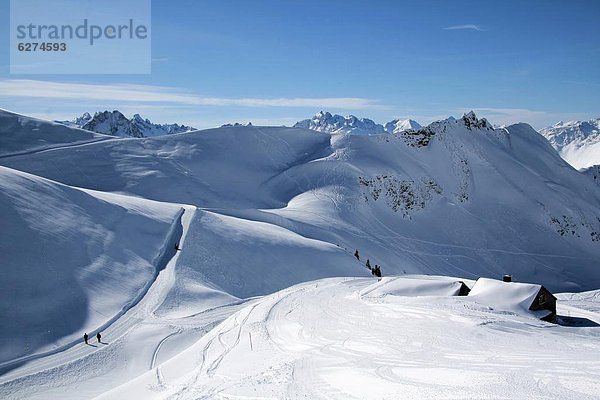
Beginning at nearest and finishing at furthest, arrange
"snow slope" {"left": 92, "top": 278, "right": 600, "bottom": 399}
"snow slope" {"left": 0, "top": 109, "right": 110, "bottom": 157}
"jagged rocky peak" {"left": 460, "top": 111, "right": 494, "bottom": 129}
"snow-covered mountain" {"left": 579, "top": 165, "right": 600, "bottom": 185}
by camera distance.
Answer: "snow slope" {"left": 92, "top": 278, "right": 600, "bottom": 399}
"snow slope" {"left": 0, "top": 109, "right": 110, "bottom": 157}
"jagged rocky peak" {"left": 460, "top": 111, "right": 494, "bottom": 129}
"snow-covered mountain" {"left": 579, "top": 165, "right": 600, "bottom": 185}

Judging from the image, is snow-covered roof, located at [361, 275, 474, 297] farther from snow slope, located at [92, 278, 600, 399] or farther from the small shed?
snow slope, located at [92, 278, 600, 399]

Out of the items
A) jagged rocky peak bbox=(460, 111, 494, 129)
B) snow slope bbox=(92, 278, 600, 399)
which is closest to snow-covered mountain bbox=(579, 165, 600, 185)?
jagged rocky peak bbox=(460, 111, 494, 129)

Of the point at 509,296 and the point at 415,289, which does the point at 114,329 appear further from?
the point at 509,296

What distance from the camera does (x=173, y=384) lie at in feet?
46.9

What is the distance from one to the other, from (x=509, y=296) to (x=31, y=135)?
69677 mm

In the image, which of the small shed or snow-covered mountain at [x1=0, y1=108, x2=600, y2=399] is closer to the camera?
snow-covered mountain at [x1=0, y1=108, x2=600, y2=399]

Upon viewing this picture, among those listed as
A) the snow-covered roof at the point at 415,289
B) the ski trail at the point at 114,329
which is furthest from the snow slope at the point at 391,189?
the snow-covered roof at the point at 415,289

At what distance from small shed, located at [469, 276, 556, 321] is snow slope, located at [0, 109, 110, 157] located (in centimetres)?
6212

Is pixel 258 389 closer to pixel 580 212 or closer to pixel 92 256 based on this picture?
pixel 92 256

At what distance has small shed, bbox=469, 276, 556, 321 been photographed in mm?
22250

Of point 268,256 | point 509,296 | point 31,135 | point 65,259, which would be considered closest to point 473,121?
point 268,256

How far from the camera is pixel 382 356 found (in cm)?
1387

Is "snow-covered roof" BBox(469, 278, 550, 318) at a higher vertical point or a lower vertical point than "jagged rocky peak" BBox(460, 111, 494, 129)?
lower

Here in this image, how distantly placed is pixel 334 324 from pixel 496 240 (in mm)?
57238
